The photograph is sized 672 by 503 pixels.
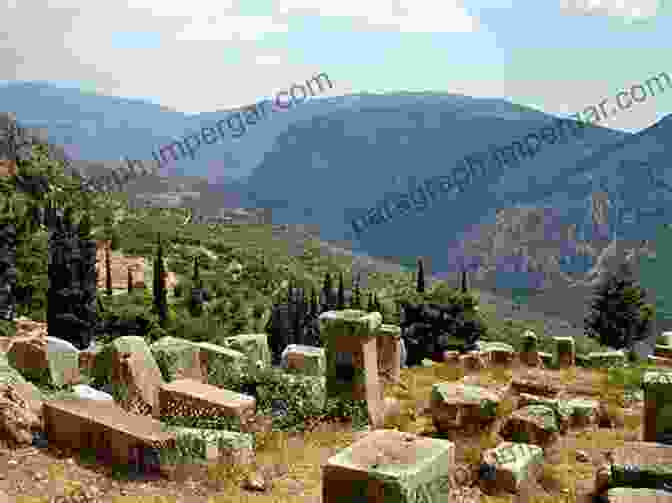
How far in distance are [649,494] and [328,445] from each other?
13.9ft

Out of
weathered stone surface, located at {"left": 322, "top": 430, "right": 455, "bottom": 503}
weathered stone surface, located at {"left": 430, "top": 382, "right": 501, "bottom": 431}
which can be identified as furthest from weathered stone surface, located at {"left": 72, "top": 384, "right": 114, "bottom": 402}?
weathered stone surface, located at {"left": 430, "top": 382, "right": 501, "bottom": 431}

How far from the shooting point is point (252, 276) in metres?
61.7

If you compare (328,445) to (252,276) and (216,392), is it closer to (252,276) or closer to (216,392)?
(216,392)

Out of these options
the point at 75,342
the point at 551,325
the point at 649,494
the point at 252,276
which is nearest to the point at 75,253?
the point at 75,342

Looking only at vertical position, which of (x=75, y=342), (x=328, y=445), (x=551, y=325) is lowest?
(x=551, y=325)

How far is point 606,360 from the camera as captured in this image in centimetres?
1712

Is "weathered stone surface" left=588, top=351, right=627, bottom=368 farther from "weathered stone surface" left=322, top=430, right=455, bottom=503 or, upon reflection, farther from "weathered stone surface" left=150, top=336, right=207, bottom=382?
"weathered stone surface" left=322, top=430, right=455, bottom=503

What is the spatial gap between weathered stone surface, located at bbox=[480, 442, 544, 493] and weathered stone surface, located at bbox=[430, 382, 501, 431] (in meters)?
1.48

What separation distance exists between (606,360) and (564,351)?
3.55 feet

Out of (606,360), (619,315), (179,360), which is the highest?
(179,360)

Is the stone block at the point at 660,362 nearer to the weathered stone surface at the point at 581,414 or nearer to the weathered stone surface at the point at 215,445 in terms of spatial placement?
the weathered stone surface at the point at 581,414

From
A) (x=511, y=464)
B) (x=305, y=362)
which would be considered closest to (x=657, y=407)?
(x=511, y=464)

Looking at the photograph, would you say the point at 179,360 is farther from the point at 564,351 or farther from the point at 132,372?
the point at 564,351

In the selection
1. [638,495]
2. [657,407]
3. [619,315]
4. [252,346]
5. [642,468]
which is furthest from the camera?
[619,315]
